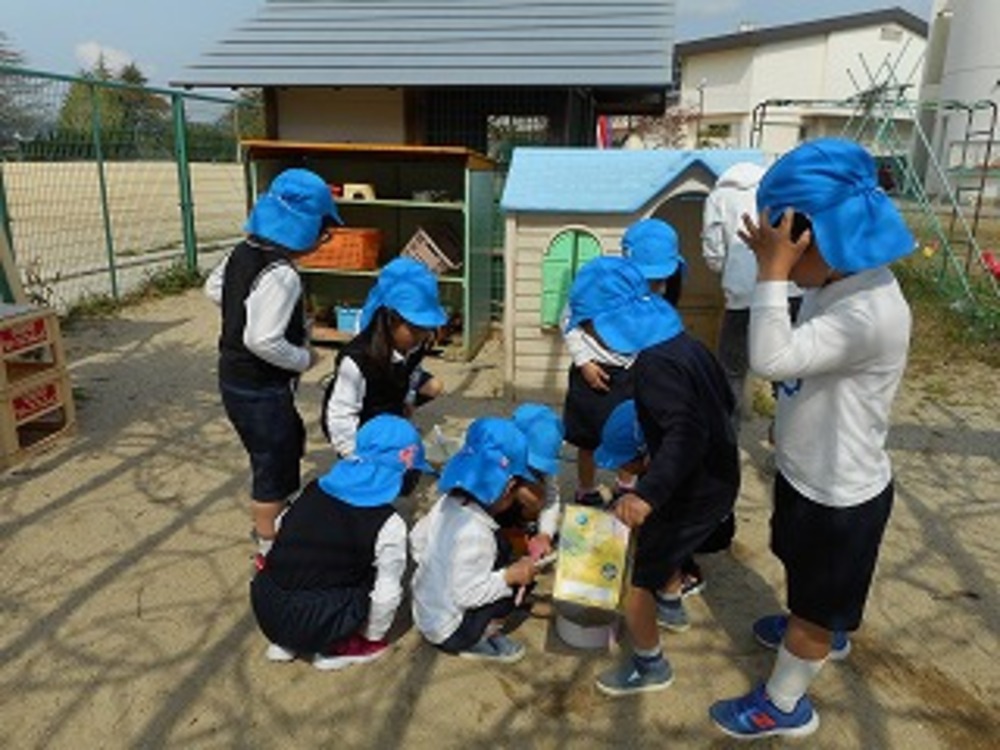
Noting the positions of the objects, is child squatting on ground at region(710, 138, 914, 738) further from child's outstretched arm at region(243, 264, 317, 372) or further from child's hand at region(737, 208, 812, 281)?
child's outstretched arm at region(243, 264, 317, 372)

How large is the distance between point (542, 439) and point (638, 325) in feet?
1.97

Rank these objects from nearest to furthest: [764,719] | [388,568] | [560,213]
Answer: [764,719] → [388,568] → [560,213]

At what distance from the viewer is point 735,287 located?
377 centimetres

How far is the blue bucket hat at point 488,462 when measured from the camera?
2.32 m

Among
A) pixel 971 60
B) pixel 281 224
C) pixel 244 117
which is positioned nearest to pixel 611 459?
pixel 281 224

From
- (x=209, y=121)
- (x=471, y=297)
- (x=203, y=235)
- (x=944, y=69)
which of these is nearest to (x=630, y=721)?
(x=471, y=297)

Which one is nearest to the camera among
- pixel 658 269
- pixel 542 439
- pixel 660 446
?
pixel 660 446

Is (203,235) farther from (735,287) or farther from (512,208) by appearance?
(735,287)

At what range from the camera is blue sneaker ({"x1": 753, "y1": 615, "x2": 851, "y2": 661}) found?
2523 mm

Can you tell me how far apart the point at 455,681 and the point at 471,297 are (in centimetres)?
409

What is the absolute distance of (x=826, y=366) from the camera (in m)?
1.68

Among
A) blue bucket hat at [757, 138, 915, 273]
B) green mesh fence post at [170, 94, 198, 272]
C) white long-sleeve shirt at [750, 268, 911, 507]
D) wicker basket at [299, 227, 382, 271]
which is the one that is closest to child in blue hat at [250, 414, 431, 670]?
white long-sleeve shirt at [750, 268, 911, 507]

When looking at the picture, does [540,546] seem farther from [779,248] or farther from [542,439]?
[779,248]

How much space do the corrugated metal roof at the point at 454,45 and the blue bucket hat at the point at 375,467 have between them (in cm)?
532
